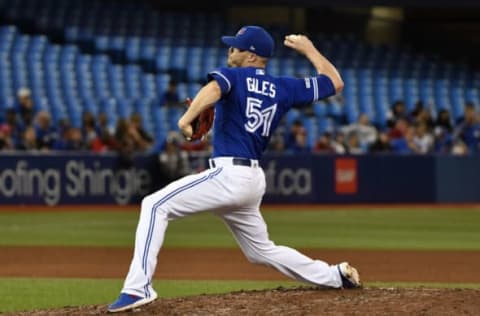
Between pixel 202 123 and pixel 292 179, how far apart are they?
17.8m

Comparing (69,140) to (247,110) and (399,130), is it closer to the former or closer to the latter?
(399,130)

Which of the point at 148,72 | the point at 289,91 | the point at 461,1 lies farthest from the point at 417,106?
the point at 289,91

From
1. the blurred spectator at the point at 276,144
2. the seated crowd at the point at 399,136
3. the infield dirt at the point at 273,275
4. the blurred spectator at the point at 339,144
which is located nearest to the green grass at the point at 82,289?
the infield dirt at the point at 273,275

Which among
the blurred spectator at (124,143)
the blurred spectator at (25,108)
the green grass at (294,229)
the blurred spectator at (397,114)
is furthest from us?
the blurred spectator at (397,114)

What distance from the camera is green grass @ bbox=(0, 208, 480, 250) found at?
55.3 feet

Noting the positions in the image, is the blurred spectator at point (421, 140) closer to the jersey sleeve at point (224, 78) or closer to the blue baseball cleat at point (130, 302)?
the jersey sleeve at point (224, 78)

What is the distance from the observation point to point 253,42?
8.04 m

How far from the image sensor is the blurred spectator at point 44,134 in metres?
22.4

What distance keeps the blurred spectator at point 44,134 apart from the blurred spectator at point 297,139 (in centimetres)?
539

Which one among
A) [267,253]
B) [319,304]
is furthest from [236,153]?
[319,304]

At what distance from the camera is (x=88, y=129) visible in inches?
916

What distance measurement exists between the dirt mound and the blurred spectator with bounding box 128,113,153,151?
48.4ft

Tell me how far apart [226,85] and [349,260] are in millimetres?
6771

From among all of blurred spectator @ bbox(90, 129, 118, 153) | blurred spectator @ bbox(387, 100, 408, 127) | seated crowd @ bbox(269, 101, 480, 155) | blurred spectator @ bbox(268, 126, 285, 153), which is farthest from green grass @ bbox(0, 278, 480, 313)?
blurred spectator @ bbox(387, 100, 408, 127)
